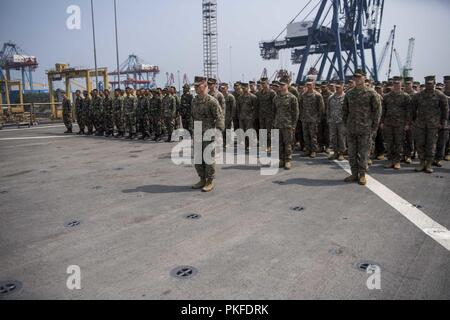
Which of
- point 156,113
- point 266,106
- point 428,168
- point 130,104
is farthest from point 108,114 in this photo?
point 428,168

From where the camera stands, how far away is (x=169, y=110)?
1189cm

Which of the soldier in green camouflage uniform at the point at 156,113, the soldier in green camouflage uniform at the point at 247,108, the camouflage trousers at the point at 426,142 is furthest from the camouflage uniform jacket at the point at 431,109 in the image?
the soldier in green camouflage uniform at the point at 156,113

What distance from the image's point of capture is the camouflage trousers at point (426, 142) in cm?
707

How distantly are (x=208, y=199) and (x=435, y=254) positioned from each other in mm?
3206

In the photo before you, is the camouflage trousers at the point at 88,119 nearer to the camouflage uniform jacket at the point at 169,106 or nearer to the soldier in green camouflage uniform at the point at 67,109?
the soldier in green camouflage uniform at the point at 67,109

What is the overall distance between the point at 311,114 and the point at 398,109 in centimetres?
210

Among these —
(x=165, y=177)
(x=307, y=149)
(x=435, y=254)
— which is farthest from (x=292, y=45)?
(x=435, y=254)

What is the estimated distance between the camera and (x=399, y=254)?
134 inches

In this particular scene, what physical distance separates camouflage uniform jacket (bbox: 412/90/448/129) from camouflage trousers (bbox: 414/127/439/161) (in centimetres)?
11

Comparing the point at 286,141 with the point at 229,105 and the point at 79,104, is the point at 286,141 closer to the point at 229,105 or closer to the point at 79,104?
the point at 229,105

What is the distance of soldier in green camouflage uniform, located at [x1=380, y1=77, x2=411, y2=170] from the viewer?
756 cm

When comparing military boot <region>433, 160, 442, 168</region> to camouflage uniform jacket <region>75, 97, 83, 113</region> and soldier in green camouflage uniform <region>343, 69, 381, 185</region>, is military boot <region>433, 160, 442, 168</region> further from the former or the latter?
camouflage uniform jacket <region>75, 97, 83, 113</region>
